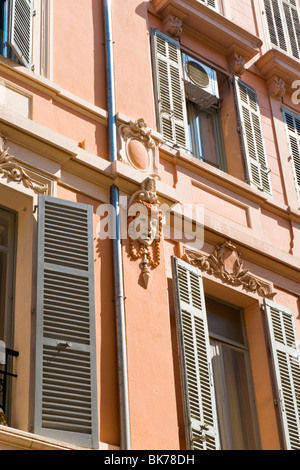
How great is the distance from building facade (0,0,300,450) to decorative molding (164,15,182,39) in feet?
0.13

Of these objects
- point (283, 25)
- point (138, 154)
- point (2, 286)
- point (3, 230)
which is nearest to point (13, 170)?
point (3, 230)

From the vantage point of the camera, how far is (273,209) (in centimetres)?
1347

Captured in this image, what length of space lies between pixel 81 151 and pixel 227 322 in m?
2.60

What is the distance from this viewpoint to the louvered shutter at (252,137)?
1359 centimetres

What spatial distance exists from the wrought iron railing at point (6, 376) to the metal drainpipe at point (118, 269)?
3.40ft

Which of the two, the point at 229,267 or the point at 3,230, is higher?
the point at 229,267

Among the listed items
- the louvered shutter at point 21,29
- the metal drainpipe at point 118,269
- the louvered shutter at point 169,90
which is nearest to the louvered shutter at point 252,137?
the louvered shutter at point 169,90

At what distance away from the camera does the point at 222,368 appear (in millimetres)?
11742

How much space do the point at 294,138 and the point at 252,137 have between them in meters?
0.99

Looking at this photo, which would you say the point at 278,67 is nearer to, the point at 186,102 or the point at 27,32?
the point at 186,102

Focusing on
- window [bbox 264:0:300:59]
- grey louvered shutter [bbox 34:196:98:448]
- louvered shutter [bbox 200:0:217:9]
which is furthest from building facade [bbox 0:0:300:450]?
window [bbox 264:0:300:59]

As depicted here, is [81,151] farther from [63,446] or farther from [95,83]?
[63,446]

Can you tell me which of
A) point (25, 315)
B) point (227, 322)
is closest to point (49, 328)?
point (25, 315)

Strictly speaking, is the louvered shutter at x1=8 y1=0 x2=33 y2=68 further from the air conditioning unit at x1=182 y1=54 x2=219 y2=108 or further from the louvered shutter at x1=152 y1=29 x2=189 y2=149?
the air conditioning unit at x1=182 y1=54 x2=219 y2=108
